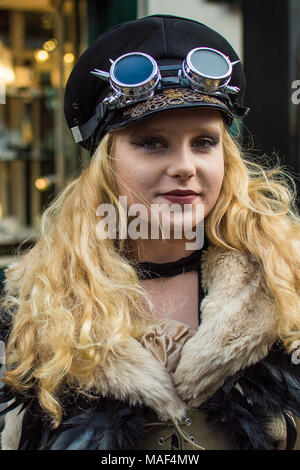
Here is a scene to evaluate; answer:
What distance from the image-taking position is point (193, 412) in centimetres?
129

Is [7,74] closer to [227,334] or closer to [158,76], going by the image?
[158,76]

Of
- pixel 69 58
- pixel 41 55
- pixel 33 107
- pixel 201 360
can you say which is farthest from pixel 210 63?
pixel 33 107

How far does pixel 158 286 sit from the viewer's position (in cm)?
147

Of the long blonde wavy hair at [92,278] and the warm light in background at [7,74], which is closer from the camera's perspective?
the long blonde wavy hair at [92,278]

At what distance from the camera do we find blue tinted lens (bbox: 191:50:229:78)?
50.8 inches

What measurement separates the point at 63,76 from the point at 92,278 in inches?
99.6

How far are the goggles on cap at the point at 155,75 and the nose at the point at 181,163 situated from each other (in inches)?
6.5

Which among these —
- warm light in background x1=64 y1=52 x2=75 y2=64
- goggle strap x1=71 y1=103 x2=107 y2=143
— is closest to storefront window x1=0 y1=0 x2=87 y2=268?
warm light in background x1=64 y1=52 x2=75 y2=64

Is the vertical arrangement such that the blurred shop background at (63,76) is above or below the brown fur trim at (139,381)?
above

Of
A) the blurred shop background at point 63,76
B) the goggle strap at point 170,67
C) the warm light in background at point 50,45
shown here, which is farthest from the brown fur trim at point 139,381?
the warm light in background at point 50,45

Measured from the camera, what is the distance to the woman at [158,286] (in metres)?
1.27

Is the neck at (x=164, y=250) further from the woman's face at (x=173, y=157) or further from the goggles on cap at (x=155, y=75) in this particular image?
the goggles on cap at (x=155, y=75)

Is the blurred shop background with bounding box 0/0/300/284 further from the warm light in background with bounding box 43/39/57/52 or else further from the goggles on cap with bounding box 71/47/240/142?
the goggles on cap with bounding box 71/47/240/142

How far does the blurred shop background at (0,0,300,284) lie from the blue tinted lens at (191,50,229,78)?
121cm
